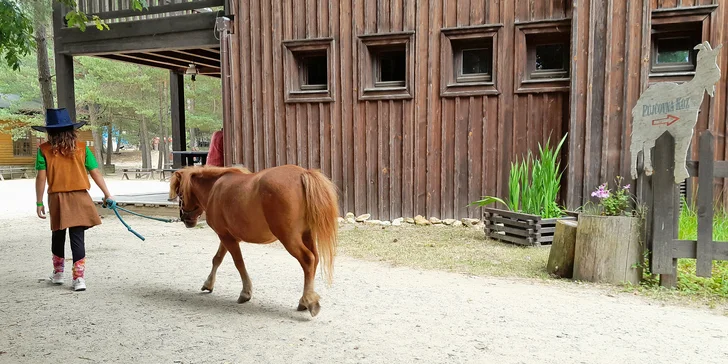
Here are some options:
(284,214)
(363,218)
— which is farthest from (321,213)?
(363,218)

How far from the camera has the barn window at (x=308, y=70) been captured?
8750 mm

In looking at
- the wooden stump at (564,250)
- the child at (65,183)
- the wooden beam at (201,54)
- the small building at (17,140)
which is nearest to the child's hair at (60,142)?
the child at (65,183)

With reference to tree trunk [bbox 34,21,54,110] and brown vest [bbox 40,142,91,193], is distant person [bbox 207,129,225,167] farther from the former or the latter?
tree trunk [bbox 34,21,54,110]

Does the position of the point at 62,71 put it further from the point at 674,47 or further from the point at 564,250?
the point at 674,47

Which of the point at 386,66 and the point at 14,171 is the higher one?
the point at 386,66

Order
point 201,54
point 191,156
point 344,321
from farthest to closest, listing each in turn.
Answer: point 191,156, point 201,54, point 344,321

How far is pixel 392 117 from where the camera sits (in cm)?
846

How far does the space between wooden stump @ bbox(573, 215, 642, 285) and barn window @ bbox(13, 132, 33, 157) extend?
31.7 meters

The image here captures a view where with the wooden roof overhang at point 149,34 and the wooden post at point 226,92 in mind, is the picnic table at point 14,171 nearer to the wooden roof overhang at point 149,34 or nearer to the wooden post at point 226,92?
the wooden roof overhang at point 149,34

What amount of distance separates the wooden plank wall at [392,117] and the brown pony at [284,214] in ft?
15.1

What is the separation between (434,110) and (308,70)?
104 inches

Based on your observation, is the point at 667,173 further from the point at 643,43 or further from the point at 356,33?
the point at 356,33

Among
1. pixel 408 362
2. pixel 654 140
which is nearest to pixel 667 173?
pixel 654 140

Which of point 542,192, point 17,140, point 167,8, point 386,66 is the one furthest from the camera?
point 17,140
